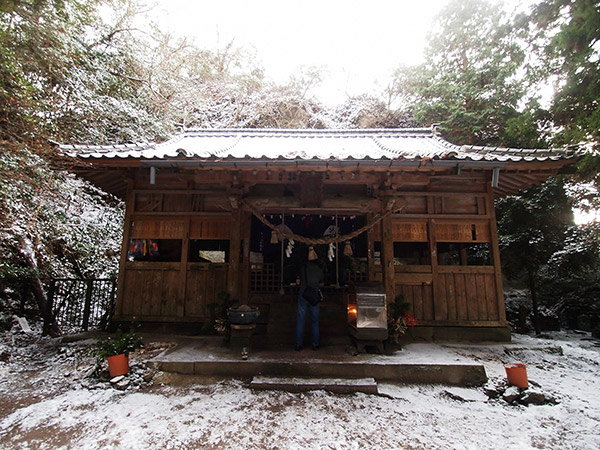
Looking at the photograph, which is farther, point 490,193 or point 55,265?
point 55,265

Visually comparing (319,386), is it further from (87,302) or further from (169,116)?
(169,116)

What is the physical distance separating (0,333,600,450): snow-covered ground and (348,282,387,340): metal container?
101 cm

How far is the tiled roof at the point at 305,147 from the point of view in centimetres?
595

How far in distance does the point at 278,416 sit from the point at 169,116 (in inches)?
518

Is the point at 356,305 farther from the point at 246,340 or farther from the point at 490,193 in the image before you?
the point at 490,193

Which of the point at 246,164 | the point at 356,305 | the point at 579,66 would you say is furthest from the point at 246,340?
the point at 579,66

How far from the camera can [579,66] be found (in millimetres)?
7406

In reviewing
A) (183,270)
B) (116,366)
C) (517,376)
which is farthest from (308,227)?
(517,376)

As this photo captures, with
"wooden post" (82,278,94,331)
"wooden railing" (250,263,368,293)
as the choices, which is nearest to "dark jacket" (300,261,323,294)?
"wooden railing" (250,263,368,293)

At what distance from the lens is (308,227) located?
8.84 meters

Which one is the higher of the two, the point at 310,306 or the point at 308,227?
the point at 308,227

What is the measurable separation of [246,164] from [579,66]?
8.34 metres

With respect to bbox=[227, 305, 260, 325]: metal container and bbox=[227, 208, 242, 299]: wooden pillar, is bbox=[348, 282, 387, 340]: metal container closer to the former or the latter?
bbox=[227, 305, 260, 325]: metal container

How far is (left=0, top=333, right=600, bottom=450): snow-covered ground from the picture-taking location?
3.50 m
